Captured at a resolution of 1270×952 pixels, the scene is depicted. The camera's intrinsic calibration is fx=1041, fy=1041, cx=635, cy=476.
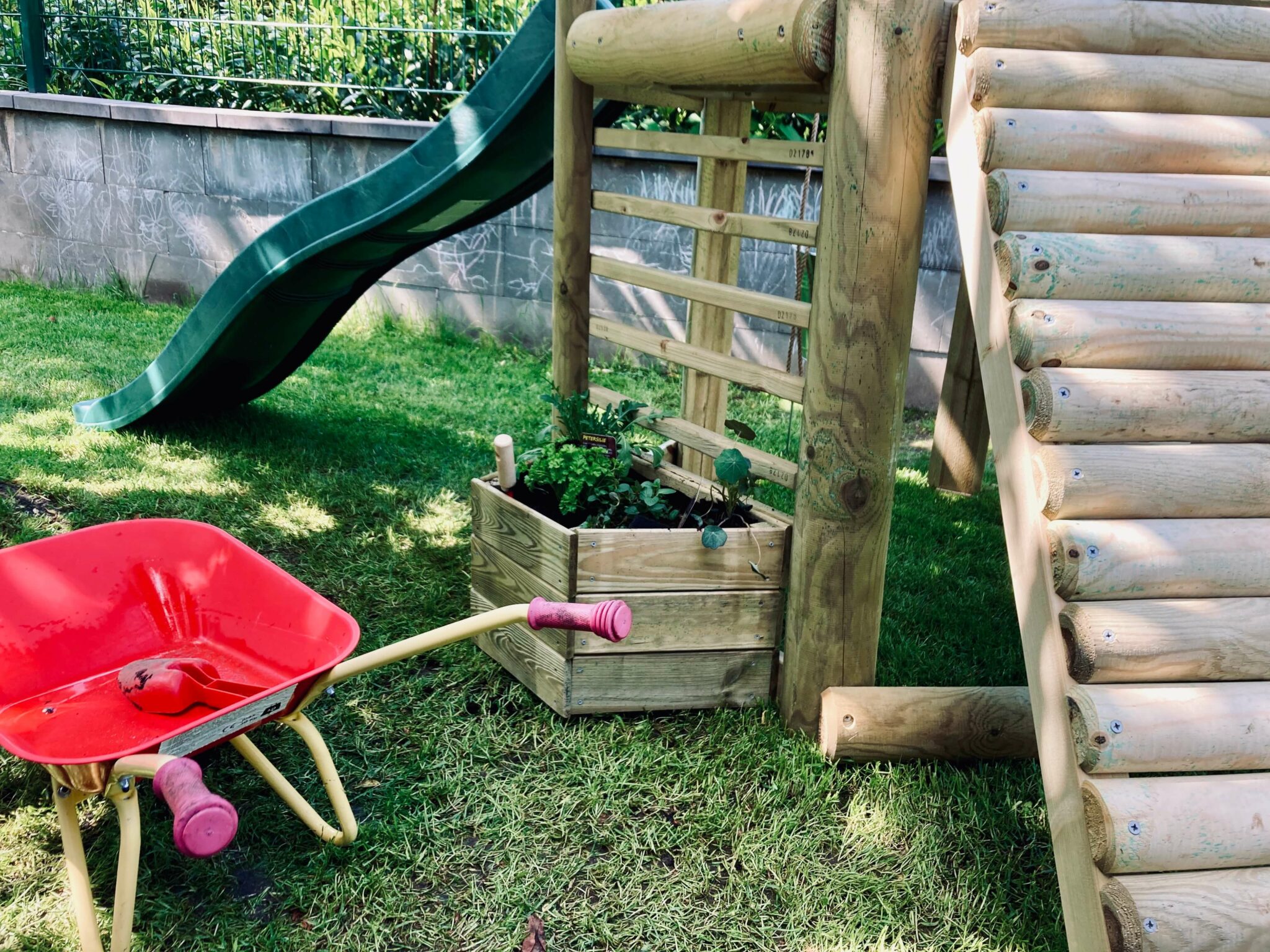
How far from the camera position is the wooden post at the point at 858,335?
2303 millimetres

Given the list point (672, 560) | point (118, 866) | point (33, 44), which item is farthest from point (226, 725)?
point (33, 44)

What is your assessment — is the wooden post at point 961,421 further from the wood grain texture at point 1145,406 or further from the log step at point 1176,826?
the log step at point 1176,826

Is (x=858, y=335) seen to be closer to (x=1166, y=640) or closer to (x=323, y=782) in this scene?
(x=1166, y=640)

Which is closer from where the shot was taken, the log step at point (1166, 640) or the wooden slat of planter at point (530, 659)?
the log step at point (1166, 640)

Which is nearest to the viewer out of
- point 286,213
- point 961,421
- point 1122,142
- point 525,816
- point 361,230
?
point 1122,142

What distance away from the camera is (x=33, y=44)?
7238mm

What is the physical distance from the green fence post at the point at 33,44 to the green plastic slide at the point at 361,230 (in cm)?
423

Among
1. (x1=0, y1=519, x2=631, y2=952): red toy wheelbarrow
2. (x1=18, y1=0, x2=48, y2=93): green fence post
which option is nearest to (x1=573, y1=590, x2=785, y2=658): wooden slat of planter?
(x1=0, y1=519, x2=631, y2=952): red toy wheelbarrow

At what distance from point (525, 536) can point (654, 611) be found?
407mm

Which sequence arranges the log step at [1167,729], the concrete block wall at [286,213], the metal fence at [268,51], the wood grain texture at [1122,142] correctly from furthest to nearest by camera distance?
1. the metal fence at [268,51]
2. the concrete block wall at [286,213]
3. the wood grain texture at [1122,142]
4. the log step at [1167,729]

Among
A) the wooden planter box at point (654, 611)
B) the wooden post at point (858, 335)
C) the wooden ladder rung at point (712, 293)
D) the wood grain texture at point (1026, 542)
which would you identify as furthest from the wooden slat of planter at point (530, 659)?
the wood grain texture at point (1026, 542)

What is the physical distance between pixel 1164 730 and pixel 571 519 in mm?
1586

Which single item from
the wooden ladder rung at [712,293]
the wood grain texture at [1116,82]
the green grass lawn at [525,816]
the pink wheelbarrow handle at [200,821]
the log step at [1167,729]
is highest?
the wood grain texture at [1116,82]

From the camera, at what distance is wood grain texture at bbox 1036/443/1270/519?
1.99 meters
